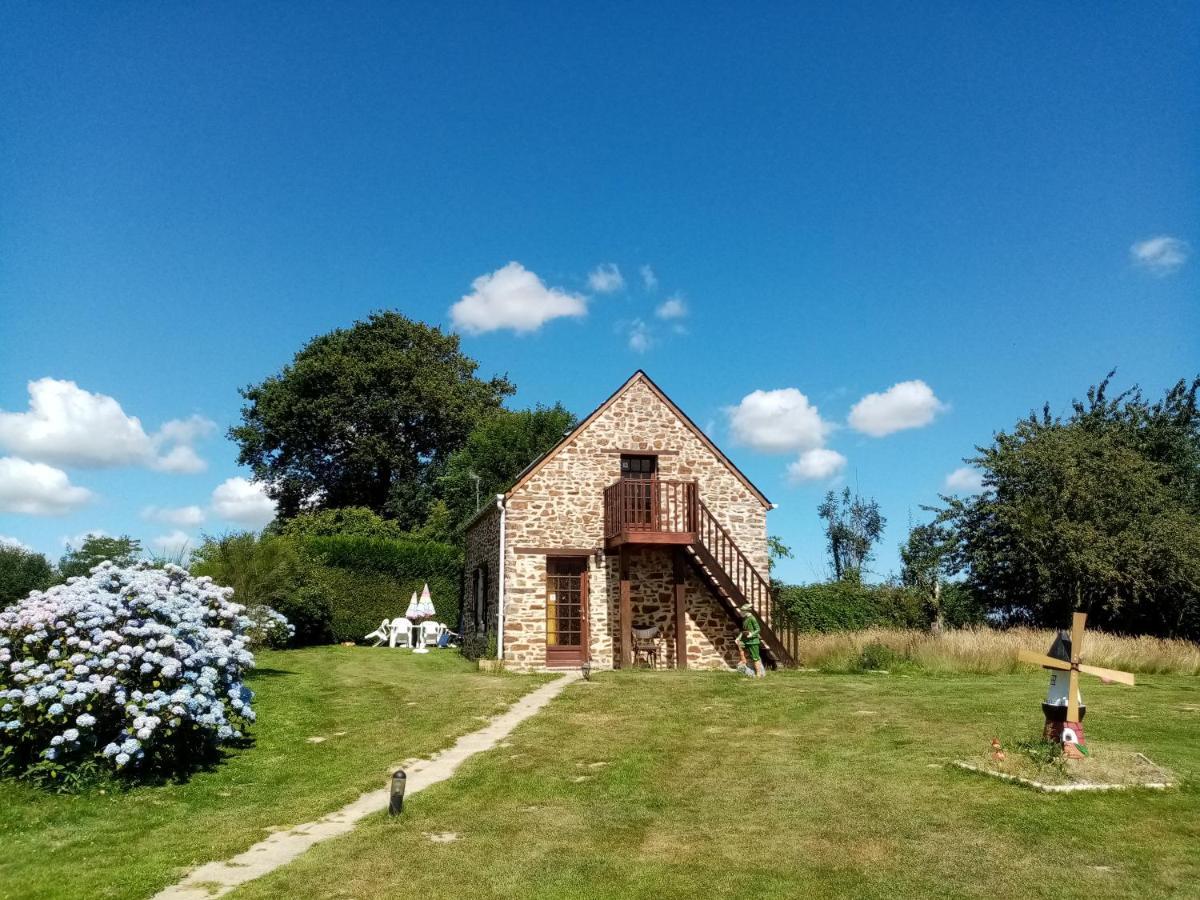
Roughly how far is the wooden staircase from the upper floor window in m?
1.52

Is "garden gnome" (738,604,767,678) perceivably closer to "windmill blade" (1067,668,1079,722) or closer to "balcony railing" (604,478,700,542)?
"balcony railing" (604,478,700,542)

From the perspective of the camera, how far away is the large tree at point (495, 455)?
130 feet

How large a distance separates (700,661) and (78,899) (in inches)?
610

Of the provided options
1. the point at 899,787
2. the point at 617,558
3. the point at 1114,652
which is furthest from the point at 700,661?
the point at 899,787

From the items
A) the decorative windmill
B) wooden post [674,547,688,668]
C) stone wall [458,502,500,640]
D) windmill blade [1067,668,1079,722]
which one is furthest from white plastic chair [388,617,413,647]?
windmill blade [1067,668,1079,722]

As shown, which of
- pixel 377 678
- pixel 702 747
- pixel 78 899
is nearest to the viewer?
pixel 78 899

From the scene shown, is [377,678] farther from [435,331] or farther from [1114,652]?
[435,331]

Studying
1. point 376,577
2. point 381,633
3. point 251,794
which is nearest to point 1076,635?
point 251,794

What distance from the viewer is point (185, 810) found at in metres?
9.75

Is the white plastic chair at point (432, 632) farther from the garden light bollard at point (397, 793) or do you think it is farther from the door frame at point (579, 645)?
the garden light bollard at point (397, 793)

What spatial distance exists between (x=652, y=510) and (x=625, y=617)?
2.53 m

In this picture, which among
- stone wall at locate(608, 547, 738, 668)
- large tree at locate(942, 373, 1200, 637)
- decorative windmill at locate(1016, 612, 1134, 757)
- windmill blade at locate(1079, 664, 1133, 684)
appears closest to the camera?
decorative windmill at locate(1016, 612, 1134, 757)

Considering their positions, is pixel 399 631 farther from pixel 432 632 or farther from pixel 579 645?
pixel 579 645

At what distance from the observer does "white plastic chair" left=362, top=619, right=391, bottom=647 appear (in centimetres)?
2712
